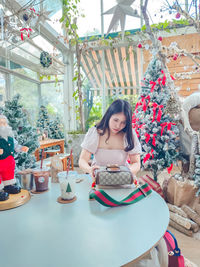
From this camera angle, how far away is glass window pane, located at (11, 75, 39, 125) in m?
4.59

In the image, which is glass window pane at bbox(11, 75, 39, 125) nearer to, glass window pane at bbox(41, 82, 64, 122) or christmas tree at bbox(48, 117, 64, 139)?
glass window pane at bbox(41, 82, 64, 122)

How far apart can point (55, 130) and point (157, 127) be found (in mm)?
3516

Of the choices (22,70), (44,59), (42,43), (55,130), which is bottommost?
(55,130)

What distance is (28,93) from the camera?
525 centimetres

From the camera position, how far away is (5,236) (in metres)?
0.68

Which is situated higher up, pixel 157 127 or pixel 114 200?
pixel 157 127

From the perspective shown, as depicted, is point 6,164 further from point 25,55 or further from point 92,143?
point 25,55

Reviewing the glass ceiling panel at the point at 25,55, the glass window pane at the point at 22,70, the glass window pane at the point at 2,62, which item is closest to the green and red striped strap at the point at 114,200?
the glass window pane at the point at 2,62

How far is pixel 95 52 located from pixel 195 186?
208 inches

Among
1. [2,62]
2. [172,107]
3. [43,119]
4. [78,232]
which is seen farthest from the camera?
[43,119]

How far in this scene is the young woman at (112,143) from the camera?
4.80 ft

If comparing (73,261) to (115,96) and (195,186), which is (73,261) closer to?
(195,186)

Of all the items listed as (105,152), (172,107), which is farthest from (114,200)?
(172,107)

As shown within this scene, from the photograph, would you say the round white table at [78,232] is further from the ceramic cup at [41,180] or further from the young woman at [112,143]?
the young woman at [112,143]
